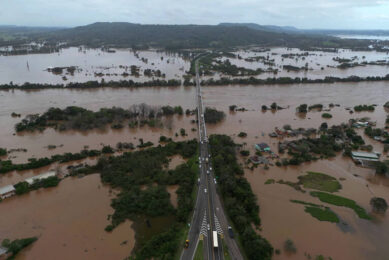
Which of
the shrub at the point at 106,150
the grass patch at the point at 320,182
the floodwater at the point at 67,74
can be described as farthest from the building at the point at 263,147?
the floodwater at the point at 67,74

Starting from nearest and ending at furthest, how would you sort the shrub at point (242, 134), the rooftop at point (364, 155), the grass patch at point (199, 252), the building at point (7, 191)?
the grass patch at point (199, 252)
the building at point (7, 191)
the rooftop at point (364, 155)
the shrub at point (242, 134)

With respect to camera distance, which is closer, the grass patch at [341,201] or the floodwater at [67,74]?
the grass patch at [341,201]

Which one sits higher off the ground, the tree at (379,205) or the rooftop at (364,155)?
the rooftop at (364,155)

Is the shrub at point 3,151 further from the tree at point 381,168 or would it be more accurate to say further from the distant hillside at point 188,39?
the distant hillside at point 188,39

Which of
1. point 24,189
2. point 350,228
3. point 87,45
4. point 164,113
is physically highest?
point 87,45

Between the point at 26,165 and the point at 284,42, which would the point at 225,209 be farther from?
the point at 284,42

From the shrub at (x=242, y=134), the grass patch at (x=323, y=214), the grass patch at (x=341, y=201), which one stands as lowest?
the grass patch at (x=323, y=214)

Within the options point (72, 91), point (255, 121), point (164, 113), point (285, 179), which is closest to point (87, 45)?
point (72, 91)

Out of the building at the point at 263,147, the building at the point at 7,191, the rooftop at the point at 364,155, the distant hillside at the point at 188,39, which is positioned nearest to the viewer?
the building at the point at 7,191
